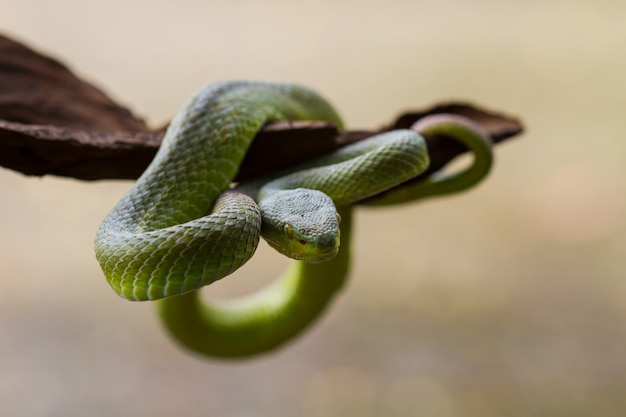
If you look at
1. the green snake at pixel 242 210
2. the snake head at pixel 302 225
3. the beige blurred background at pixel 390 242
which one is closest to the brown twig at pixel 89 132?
the green snake at pixel 242 210

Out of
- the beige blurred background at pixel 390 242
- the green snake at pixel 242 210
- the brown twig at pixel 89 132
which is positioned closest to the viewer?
the green snake at pixel 242 210

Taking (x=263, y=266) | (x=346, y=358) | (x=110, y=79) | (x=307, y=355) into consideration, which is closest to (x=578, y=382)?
(x=346, y=358)

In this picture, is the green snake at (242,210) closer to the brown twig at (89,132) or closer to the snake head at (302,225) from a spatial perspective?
the snake head at (302,225)

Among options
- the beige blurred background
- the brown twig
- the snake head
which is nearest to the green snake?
the snake head

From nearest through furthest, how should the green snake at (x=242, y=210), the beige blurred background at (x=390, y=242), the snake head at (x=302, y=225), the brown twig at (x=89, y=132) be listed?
the green snake at (x=242, y=210), the snake head at (x=302, y=225), the brown twig at (x=89, y=132), the beige blurred background at (x=390, y=242)

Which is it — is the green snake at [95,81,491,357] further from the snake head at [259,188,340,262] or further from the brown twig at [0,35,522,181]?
the brown twig at [0,35,522,181]

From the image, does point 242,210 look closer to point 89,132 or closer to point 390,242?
point 89,132
